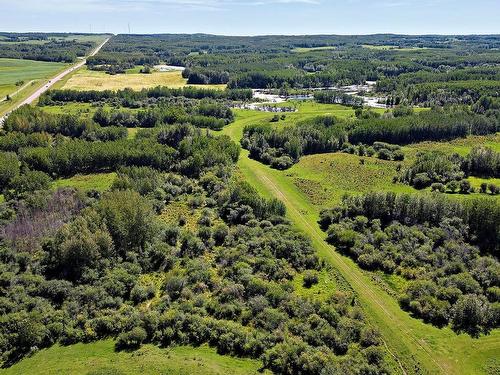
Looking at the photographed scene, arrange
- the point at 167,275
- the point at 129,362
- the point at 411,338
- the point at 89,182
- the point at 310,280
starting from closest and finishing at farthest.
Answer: the point at 129,362
the point at 411,338
the point at 167,275
the point at 310,280
the point at 89,182

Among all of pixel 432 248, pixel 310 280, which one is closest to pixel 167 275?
pixel 310 280

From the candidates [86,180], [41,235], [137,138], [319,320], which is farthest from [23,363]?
[137,138]

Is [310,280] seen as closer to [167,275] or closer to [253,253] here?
[253,253]

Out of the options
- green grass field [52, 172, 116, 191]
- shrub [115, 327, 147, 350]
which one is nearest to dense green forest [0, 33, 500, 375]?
shrub [115, 327, 147, 350]

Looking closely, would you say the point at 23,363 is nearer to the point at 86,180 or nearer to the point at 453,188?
the point at 86,180

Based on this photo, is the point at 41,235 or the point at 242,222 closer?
the point at 41,235

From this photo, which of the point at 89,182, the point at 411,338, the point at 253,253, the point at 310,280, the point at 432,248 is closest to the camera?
the point at 411,338

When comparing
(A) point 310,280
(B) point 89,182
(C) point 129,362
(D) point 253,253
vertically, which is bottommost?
(C) point 129,362

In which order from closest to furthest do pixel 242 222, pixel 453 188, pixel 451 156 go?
pixel 242 222
pixel 453 188
pixel 451 156
